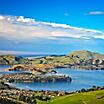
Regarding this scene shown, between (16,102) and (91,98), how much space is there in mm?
25454

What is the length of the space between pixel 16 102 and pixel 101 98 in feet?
94.1

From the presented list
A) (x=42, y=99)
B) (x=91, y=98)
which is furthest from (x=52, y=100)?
(x=91, y=98)

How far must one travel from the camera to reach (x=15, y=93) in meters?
142

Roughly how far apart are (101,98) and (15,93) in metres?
38.3

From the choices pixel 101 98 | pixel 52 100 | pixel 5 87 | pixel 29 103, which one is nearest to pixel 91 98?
pixel 101 98

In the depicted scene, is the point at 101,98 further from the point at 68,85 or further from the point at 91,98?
the point at 68,85

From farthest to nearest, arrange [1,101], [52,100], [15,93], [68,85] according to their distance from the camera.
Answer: [68,85]
[15,93]
[52,100]
[1,101]

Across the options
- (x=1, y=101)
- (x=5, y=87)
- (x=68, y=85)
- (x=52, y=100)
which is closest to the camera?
(x=1, y=101)

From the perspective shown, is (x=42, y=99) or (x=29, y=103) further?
(x=42, y=99)

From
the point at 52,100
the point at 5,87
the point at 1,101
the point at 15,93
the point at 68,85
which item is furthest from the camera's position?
the point at 68,85

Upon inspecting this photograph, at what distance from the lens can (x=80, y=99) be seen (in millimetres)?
120500

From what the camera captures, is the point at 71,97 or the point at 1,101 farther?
the point at 71,97

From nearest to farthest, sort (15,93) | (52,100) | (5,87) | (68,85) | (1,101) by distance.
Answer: (1,101)
(52,100)
(15,93)
(5,87)
(68,85)

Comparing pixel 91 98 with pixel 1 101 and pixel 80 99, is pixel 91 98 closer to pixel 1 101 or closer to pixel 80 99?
pixel 80 99
